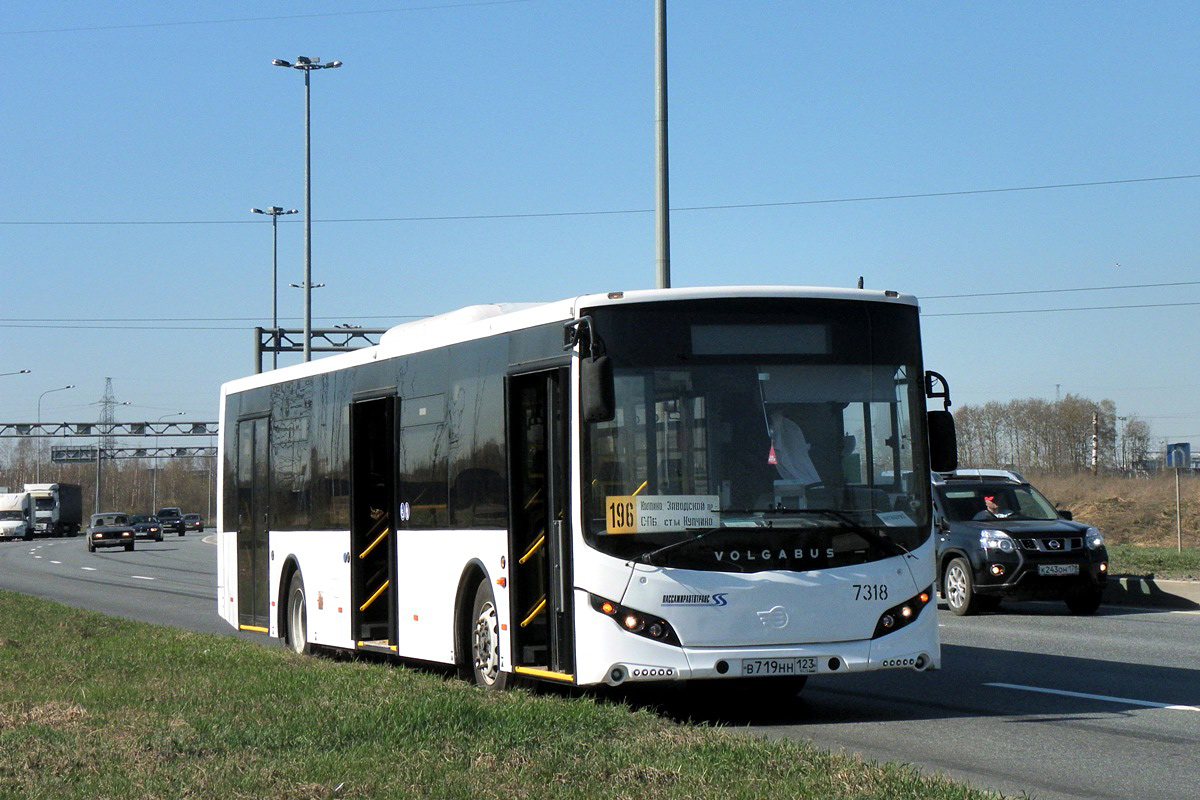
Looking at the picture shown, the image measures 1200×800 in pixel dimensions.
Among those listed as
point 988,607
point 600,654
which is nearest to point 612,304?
point 600,654

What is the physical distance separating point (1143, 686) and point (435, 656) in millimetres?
5606

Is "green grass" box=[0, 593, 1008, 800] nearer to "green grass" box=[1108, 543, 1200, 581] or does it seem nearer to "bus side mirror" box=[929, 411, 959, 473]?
"bus side mirror" box=[929, 411, 959, 473]

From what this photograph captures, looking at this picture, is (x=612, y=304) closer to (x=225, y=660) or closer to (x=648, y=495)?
(x=648, y=495)

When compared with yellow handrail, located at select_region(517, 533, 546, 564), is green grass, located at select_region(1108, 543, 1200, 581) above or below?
below

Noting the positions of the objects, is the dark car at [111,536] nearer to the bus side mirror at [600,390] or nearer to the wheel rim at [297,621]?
the wheel rim at [297,621]

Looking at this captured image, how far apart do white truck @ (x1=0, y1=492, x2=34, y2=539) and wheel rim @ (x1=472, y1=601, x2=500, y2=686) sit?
3405 inches

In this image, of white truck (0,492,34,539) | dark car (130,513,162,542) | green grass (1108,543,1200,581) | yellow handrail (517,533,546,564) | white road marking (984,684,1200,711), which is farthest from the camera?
white truck (0,492,34,539)

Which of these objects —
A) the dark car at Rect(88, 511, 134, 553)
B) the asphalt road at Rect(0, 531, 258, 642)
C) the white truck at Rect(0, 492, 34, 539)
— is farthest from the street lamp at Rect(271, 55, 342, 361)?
the white truck at Rect(0, 492, 34, 539)

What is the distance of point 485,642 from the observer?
12.5 m

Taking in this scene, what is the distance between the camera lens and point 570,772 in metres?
8.05

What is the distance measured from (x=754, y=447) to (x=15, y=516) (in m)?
90.8

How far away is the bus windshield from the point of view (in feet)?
34.7

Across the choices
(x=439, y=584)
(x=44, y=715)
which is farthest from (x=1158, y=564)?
(x=44, y=715)

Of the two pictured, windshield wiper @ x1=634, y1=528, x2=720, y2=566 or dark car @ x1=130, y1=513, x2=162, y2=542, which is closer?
windshield wiper @ x1=634, y1=528, x2=720, y2=566
